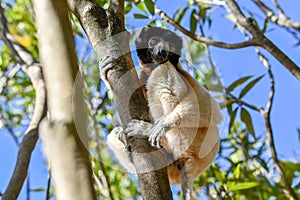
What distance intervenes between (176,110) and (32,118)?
37.0 inches

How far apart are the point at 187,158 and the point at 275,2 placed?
1315 millimetres

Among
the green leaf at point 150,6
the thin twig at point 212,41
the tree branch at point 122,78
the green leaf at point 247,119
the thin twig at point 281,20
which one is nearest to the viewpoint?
the tree branch at point 122,78

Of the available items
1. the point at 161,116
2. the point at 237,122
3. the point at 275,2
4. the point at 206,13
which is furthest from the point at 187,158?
the point at 237,122

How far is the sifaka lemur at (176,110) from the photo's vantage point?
2.69m

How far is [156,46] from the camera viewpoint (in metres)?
2.82

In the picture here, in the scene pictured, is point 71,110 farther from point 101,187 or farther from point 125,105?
point 101,187

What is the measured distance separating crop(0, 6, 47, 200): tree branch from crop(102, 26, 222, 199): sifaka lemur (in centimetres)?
43

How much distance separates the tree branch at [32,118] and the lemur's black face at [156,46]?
65 cm

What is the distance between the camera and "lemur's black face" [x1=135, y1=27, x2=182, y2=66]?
2.83m

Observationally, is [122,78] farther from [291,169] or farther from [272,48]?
[291,169]

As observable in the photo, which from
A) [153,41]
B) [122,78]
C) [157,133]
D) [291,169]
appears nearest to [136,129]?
[122,78]

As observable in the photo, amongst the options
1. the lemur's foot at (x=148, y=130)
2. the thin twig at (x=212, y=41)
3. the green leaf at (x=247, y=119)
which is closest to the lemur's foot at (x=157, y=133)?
the lemur's foot at (x=148, y=130)

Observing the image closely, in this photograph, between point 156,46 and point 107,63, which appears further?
point 156,46

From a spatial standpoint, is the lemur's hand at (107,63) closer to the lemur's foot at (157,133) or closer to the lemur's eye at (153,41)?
the lemur's foot at (157,133)
